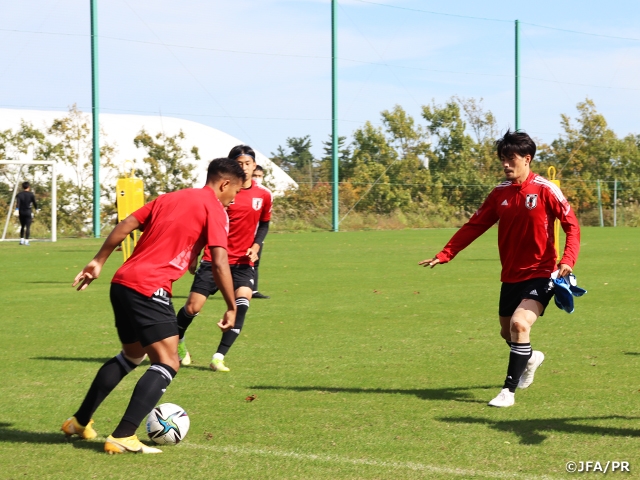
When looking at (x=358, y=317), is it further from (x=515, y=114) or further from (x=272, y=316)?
(x=515, y=114)

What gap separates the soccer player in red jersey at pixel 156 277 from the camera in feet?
17.4

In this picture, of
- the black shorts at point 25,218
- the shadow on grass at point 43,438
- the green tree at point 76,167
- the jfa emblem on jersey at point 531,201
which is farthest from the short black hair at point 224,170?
the green tree at point 76,167

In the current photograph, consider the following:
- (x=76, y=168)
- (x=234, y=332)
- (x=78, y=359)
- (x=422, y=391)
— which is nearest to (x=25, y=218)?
(x=76, y=168)

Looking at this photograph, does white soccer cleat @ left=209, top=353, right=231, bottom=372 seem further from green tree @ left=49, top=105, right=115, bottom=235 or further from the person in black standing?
green tree @ left=49, top=105, right=115, bottom=235

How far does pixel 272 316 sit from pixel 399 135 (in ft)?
103

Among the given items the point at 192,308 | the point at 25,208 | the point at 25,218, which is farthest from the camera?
the point at 25,218

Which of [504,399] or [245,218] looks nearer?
[504,399]

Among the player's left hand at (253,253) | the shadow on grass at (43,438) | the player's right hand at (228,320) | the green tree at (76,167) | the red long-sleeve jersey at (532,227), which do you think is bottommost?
the shadow on grass at (43,438)

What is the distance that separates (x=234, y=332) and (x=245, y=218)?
3.84 ft

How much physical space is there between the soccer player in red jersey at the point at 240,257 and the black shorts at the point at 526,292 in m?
2.57

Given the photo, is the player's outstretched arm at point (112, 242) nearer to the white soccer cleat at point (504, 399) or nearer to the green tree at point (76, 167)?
the white soccer cleat at point (504, 399)

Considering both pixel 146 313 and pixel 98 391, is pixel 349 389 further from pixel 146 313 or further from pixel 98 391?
pixel 146 313

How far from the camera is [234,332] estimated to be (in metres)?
8.30

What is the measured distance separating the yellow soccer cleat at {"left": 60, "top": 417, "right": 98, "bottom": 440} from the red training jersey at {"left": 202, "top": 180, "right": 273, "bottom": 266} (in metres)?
2.93
